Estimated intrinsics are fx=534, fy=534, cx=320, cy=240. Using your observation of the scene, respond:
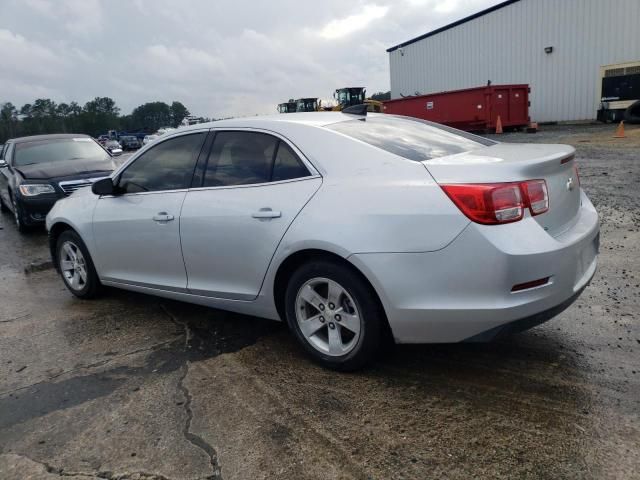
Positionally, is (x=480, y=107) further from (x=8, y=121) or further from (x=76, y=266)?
(x=8, y=121)

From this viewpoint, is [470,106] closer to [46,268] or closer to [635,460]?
[46,268]

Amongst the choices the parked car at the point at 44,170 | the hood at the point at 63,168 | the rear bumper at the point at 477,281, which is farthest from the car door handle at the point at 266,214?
the hood at the point at 63,168

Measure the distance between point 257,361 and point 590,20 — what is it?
2677cm

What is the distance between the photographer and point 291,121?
362cm

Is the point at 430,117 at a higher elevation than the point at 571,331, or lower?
higher

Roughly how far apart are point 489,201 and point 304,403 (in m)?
1.49

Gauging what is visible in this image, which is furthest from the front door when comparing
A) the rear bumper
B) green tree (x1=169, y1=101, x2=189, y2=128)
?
green tree (x1=169, y1=101, x2=189, y2=128)

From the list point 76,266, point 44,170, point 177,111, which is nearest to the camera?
point 76,266

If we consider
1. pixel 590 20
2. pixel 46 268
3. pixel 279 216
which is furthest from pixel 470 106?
pixel 279 216

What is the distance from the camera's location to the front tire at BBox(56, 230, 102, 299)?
16.2ft

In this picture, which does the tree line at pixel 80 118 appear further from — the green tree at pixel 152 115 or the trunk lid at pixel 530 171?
the trunk lid at pixel 530 171

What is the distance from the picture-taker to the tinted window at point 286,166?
11.0ft

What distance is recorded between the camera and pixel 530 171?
2.85 meters

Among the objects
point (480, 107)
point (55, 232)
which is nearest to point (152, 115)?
point (480, 107)
